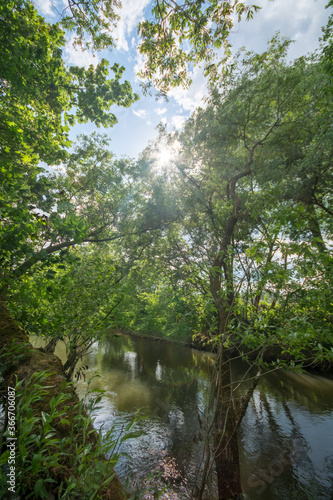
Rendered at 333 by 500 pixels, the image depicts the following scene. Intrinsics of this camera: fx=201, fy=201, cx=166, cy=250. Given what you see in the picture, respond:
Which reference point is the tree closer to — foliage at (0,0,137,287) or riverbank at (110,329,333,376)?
riverbank at (110,329,333,376)

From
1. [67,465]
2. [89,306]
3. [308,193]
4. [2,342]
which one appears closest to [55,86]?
[89,306]

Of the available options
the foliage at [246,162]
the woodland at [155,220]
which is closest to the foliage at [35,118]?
the woodland at [155,220]

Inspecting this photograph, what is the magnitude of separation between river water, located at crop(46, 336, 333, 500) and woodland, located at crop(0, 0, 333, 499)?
109cm

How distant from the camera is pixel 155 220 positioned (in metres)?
10.0

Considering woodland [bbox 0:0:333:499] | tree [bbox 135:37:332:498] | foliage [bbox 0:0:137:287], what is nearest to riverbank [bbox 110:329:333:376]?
woodland [bbox 0:0:333:499]

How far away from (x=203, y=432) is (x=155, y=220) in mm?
9185

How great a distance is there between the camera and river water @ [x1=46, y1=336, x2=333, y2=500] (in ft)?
18.4

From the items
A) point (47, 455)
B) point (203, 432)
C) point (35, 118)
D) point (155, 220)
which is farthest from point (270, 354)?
point (35, 118)

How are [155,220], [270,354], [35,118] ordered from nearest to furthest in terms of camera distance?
[35,118], [155,220], [270,354]

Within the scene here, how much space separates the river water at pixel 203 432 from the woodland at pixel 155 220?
3.56 ft

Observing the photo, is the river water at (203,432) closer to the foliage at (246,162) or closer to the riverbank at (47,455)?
the riverbank at (47,455)

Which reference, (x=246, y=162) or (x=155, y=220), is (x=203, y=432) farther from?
(x=246, y=162)

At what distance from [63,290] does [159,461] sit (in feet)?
20.5

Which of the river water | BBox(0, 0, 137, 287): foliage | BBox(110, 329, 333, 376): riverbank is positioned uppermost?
BBox(0, 0, 137, 287): foliage
